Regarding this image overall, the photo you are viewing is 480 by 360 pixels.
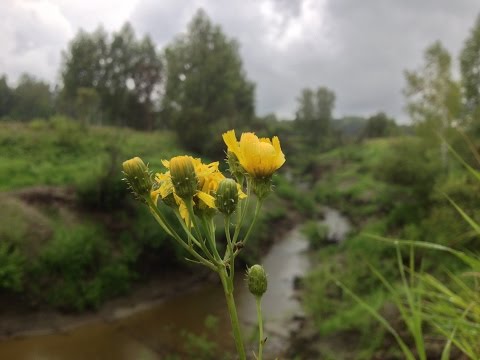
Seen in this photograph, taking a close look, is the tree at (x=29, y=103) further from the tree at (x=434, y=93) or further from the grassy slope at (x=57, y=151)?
the tree at (x=434, y=93)

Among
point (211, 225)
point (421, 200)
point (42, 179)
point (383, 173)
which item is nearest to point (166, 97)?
point (42, 179)

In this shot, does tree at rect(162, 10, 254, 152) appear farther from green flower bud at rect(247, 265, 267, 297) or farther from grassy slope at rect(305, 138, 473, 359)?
green flower bud at rect(247, 265, 267, 297)

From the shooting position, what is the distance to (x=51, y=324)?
12.2 metres

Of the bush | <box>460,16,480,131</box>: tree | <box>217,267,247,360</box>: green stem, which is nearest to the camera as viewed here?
<box>217,267,247,360</box>: green stem

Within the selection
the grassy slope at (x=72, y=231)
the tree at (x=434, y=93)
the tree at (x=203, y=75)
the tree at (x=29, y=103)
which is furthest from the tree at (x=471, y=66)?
the tree at (x=29, y=103)

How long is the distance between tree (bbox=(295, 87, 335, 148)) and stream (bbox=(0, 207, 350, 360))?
4435cm

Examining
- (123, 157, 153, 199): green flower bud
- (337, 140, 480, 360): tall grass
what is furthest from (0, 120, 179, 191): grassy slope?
(123, 157, 153, 199): green flower bud

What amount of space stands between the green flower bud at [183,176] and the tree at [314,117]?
5704cm

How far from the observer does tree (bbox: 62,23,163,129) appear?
110ft

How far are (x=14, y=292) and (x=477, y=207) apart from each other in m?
13.4

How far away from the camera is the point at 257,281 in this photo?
4.96ft

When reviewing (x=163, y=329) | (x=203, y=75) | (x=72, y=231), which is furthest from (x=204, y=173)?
(x=203, y=75)

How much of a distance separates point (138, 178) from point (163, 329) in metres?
11.8

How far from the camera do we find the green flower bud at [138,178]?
146cm
